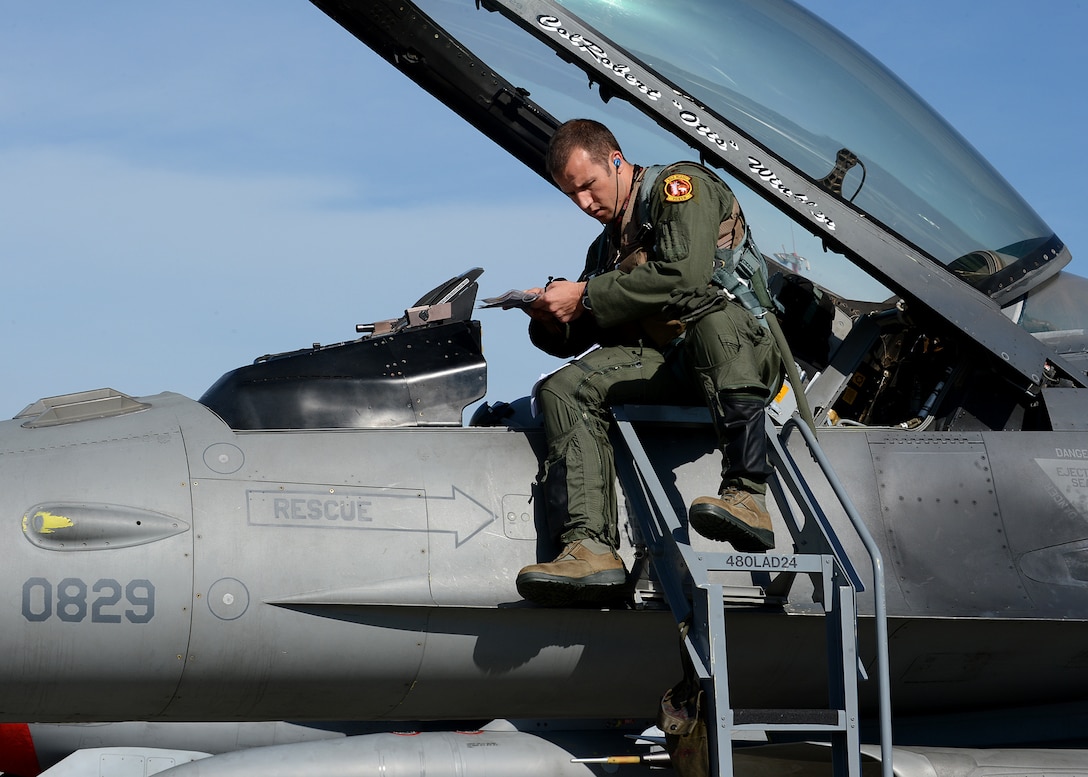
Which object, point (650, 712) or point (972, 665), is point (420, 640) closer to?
point (650, 712)

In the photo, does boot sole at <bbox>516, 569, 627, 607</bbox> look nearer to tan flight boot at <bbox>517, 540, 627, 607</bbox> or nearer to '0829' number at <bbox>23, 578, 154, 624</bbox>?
tan flight boot at <bbox>517, 540, 627, 607</bbox>

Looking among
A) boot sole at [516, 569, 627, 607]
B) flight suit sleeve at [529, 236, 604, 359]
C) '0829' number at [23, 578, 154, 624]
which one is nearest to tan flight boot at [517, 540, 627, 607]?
boot sole at [516, 569, 627, 607]

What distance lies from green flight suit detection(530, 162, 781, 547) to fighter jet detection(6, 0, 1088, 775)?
177mm

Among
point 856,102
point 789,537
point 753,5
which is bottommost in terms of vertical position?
point 789,537

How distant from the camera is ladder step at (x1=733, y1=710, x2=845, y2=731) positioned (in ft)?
14.0

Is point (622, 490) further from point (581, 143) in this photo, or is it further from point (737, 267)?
point (581, 143)

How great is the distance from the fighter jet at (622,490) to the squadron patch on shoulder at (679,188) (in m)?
0.45

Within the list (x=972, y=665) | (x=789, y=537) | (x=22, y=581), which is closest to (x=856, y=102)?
(x=789, y=537)

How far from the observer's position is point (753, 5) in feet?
19.6

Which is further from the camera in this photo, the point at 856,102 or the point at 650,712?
the point at 856,102

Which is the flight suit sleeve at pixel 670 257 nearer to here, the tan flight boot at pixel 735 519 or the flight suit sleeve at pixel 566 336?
the flight suit sleeve at pixel 566 336

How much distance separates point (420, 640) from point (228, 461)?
3.21 ft

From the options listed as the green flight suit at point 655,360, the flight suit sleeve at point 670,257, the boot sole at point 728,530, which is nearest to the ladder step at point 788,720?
the boot sole at point 728,530

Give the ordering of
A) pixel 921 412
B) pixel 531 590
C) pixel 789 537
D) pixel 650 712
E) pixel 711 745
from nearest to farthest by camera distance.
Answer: pixel 711 745
pixel 531 590
pixel 789 537
pixel 650 712
pixel 921 412
